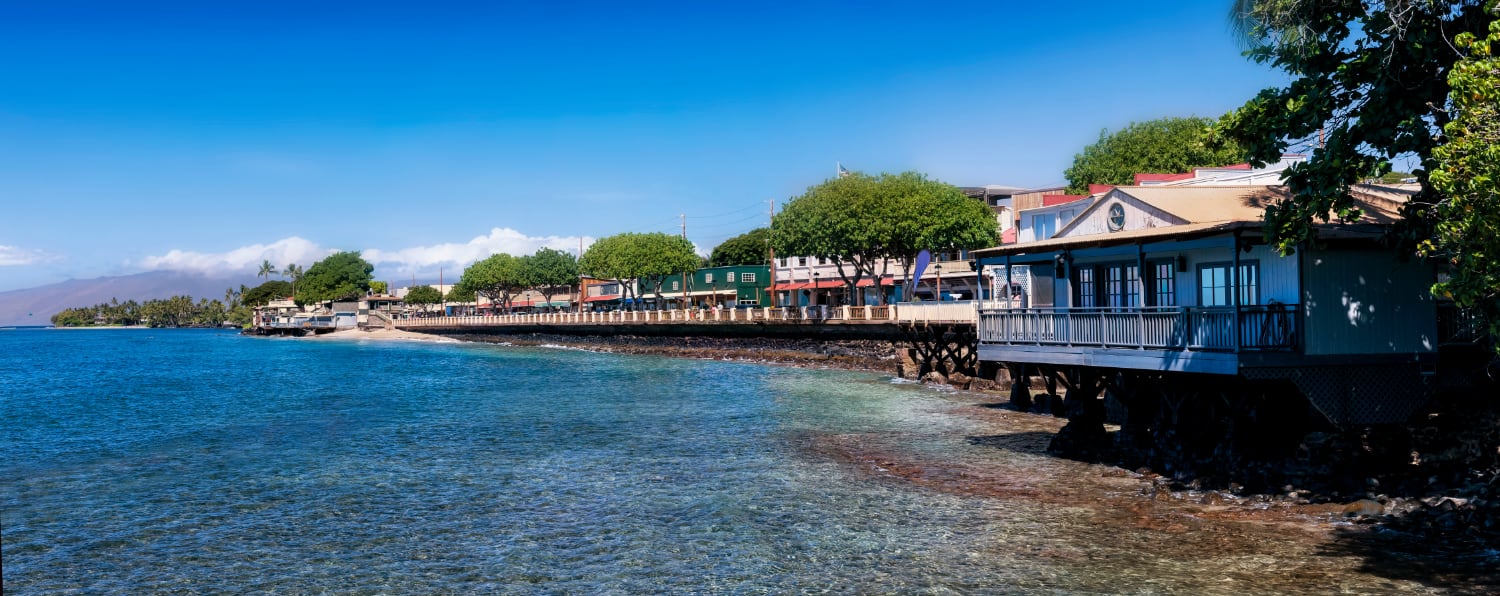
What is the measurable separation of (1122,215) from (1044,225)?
27576 millimetres

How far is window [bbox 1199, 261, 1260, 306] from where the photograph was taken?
21297 millimetres

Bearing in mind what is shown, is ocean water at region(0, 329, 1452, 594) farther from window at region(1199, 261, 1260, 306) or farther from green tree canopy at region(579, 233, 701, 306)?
green tree canopy at region(579, 233, 701, 306)

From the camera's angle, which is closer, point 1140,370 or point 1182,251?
point 1140,370

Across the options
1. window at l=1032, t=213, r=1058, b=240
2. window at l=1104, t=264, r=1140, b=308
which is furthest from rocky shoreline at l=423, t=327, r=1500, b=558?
window at l=1032, t=213, r=1058, b=240

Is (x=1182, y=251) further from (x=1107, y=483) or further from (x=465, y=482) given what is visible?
(x=465, y=482)

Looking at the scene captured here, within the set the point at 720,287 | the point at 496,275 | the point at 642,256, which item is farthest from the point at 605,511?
the point at 496,275

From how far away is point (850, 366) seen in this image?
60.5m

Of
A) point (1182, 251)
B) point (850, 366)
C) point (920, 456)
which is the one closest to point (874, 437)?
point (920, 456)

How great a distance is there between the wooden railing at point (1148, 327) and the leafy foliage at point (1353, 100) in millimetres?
1993

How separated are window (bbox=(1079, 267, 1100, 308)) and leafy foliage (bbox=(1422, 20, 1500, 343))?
491 inches

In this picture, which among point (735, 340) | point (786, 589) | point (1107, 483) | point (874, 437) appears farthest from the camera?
point (735, 340)

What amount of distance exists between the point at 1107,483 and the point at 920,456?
5.40 meters

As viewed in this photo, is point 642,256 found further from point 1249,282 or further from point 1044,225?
point 1249,282

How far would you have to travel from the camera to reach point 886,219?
6450cm
